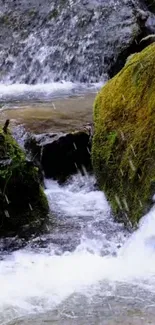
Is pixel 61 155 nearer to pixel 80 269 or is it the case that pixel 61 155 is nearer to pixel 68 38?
pixel 80 269

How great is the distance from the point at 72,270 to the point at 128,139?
5.89 ft

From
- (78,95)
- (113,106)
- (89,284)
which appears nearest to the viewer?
(89,284)

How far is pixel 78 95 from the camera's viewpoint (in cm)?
1106

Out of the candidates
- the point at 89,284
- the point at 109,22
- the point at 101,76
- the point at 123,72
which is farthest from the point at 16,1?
the point at 89,284

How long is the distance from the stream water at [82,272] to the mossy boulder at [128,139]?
0.75 feet

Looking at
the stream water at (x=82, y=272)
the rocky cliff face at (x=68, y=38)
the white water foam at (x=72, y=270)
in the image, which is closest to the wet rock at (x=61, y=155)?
the stream water at (x=82, y=272)

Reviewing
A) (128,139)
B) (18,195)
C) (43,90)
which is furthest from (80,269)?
(43,90)

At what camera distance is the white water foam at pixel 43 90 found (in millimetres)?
11353

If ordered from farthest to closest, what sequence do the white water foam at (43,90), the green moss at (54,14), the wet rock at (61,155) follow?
the green moss at (54,14) < the white water foam at (43,90) < the wet rock at (61,155)

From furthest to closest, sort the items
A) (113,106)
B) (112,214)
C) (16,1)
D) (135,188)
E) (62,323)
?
(16,1) < (113,106) < (112,214) < (135,188) < (62,323)

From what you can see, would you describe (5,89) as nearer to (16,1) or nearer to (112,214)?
(16,1)

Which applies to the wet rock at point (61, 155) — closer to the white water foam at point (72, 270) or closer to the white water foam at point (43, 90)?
the white water foam at point (72, 270)

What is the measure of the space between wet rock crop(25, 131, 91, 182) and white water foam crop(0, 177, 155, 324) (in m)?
1.43

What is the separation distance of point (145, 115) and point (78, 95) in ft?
16.5
